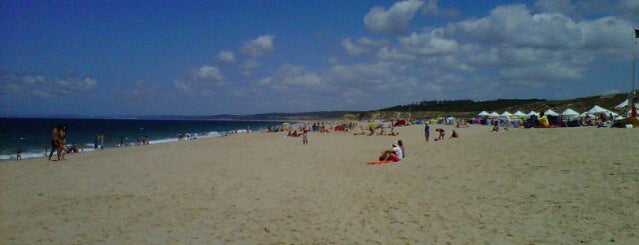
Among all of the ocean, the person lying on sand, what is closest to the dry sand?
the person lying on sand

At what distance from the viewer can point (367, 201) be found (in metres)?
8.44

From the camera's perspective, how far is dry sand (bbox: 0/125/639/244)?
6.12m

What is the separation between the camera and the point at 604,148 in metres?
10.9

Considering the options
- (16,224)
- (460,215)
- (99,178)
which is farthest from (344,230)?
(99,178)

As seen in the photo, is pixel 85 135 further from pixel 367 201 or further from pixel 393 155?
pixel 367 201

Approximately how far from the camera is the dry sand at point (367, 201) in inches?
241

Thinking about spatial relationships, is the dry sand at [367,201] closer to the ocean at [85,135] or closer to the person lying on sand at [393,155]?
the person lying on sand at [393,155]

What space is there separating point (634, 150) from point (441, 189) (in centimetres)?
511

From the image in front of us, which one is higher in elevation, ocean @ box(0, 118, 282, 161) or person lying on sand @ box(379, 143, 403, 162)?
person lying on sand @ box(379, 143, 403, 162)

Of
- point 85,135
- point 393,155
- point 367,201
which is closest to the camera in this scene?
point 367,201

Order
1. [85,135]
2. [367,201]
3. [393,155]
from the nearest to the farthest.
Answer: [367,201] → [393,155] → [85,135]

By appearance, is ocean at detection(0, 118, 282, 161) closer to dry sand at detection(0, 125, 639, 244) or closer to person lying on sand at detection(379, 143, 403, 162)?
dry sand at detection(0, 125, 639, 244)

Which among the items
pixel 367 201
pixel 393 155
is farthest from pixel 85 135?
pixel 367 201

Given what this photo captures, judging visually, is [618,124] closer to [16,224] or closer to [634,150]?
[634,150]
